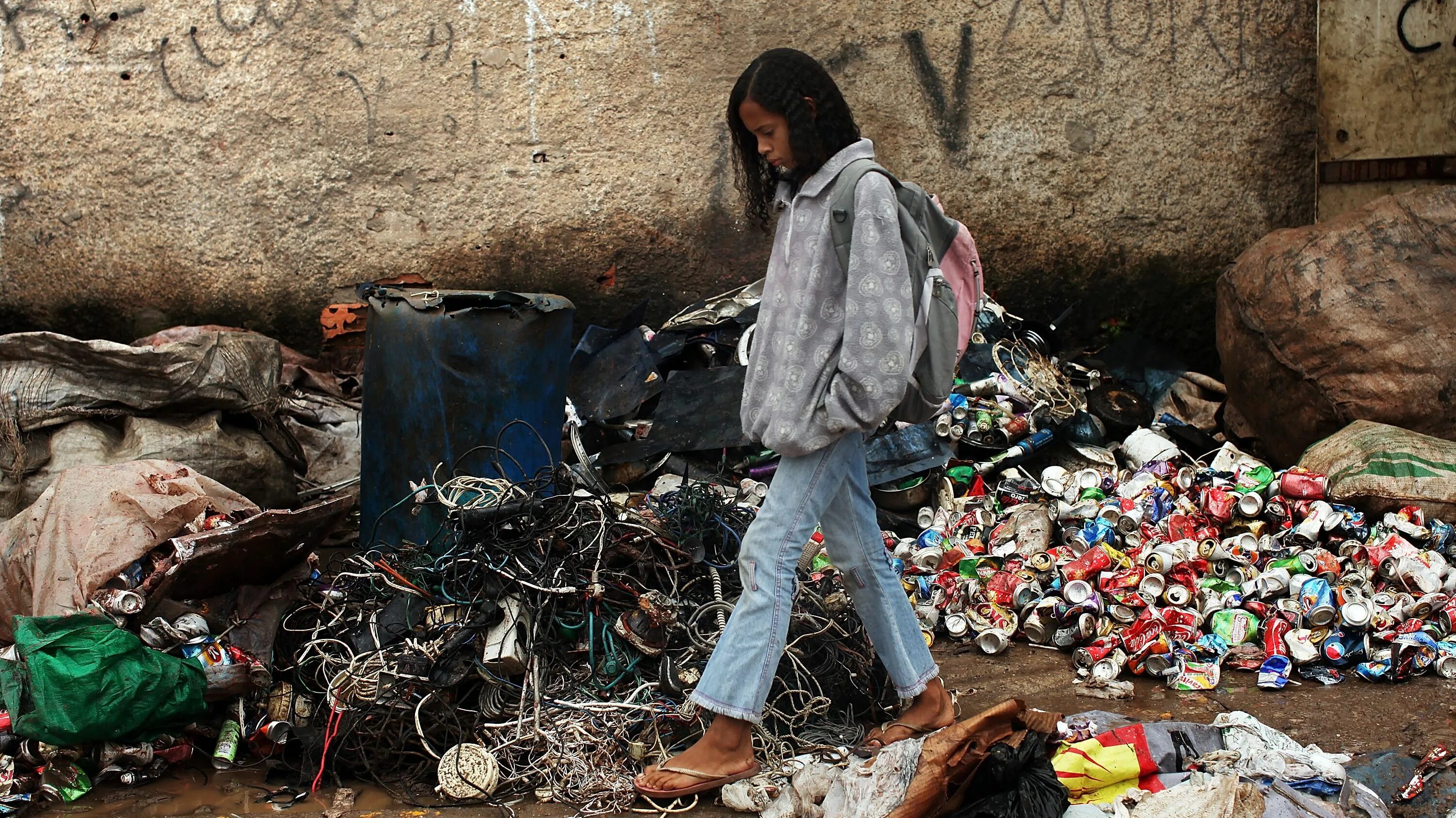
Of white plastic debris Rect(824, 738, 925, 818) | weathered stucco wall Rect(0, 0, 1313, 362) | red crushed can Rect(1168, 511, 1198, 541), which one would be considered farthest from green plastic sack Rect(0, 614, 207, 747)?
red crushed can Rect(1168, 511, 1198, 541)

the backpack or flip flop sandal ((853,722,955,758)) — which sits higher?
the backpack

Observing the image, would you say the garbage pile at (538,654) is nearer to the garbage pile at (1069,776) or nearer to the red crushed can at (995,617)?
the garbage pile at (1069,776)

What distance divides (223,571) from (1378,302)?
441 centimetres

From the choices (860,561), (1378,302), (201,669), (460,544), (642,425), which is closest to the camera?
(860,561)

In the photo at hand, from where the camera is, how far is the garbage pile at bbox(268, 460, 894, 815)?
2980 mm

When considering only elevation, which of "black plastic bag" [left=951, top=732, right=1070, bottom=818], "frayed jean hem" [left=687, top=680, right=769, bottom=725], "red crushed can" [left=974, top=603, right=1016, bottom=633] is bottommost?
"red crushed can" [left=974, top=603, right=1016, bottom=633]

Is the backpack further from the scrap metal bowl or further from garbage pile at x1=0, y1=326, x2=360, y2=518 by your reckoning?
garbage pile at x1=0, y1=326, x2=360, y2=518

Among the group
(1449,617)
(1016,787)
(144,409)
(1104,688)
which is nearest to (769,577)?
(1016,787)

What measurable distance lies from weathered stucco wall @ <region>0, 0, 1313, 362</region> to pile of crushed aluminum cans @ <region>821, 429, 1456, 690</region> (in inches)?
75.4

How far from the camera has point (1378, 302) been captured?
4.73 metres

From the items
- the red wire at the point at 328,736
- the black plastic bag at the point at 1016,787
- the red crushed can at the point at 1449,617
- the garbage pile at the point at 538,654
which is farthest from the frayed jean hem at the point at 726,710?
the red crushed can at the point at 1449,617

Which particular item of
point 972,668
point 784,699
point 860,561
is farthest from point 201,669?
point 972,668

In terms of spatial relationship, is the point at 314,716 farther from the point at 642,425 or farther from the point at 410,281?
the point at 410,281

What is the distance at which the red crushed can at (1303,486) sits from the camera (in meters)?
4.27
